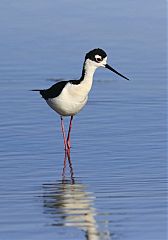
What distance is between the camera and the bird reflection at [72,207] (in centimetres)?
773

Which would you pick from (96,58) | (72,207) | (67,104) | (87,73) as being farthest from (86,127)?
(72,207)

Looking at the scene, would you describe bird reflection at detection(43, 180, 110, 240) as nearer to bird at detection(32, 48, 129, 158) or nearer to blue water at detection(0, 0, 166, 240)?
blue water at detection(0, 0, 166, 240)

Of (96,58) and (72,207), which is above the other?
(96,58)

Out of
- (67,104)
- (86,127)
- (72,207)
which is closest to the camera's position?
(72,207)

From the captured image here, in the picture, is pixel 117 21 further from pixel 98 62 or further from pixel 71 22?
pixel 98 62

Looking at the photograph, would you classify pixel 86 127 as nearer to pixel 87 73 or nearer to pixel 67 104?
pixel 67 104

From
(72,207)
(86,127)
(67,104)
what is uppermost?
(67,104)

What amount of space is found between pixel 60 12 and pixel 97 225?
36.2 ft

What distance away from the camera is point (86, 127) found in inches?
461

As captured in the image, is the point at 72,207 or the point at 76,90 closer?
the point at 72,207

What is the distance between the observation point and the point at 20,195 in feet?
29.0

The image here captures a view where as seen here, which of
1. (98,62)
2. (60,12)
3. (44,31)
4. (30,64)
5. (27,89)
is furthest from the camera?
(60,12)

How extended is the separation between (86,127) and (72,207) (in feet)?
10.7

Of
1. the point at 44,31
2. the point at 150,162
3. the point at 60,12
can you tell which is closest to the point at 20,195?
the point at 150,162
